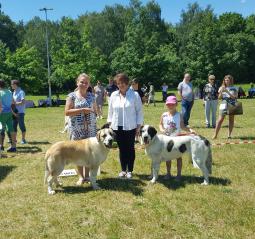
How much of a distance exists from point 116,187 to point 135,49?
122 feet

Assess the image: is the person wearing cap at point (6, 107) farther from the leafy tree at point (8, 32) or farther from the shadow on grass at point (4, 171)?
the leafy tree at point (8, 32)

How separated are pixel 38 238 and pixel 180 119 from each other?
360cm

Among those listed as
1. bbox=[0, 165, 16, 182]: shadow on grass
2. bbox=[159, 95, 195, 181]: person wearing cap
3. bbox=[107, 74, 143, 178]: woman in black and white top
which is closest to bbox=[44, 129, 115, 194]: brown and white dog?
bbox=[107, 74, 143, 178]: woman in black and white top

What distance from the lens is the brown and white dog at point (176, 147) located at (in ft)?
22.7

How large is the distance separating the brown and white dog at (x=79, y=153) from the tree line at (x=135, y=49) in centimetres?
3230

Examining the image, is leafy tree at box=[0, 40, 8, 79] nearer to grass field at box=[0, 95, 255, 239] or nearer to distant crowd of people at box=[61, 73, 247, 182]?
grass field at box=[0, 95, 255, 239]

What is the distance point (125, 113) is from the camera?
7211 millimetres

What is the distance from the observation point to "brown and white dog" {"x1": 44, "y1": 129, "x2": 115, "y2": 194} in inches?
262

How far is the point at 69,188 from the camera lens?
283 inches

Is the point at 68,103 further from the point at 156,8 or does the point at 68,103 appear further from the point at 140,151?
the point at 156,8

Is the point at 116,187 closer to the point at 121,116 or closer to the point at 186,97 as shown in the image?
the point at 121,116

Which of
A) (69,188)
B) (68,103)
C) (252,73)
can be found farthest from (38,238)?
(252,73)

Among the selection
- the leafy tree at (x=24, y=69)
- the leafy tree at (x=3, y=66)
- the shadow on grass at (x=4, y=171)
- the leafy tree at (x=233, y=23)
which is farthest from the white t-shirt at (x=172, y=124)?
the leafy tree at (x=233, y=23)

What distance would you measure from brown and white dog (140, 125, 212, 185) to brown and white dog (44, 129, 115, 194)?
26.9 inches
